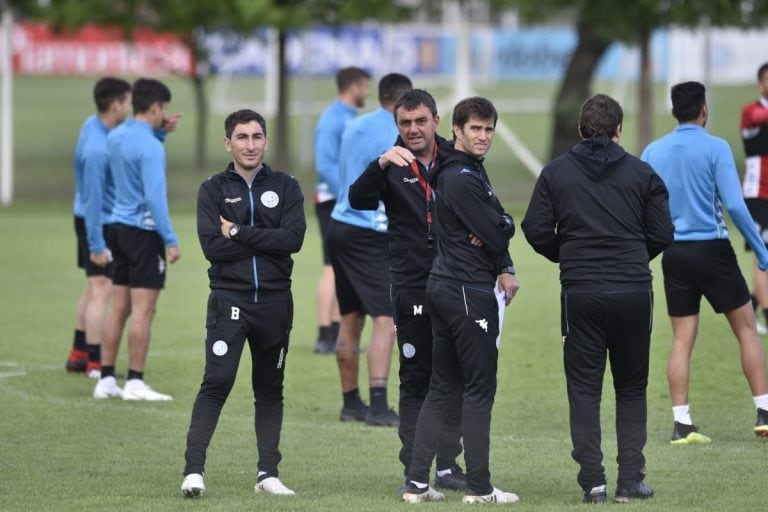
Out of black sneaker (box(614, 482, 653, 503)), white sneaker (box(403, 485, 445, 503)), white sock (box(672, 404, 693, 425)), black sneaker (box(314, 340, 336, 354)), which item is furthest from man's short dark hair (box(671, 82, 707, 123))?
black sneaker (box(314, 340, 336, 354))

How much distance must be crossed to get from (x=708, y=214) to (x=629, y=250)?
1.97 m

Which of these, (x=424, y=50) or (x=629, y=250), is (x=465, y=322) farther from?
(x=424, y=50)

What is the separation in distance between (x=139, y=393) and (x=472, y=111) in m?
4.74

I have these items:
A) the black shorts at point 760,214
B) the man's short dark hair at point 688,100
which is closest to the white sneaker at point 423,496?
the man's short dark hair at point 688,100

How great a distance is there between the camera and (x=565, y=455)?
915cm

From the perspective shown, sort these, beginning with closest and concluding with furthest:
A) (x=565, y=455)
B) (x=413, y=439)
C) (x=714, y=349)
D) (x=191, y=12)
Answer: (x=413, y=439)
(x=565, y=455)
(x=714, y=349)
(x=191, y=12)

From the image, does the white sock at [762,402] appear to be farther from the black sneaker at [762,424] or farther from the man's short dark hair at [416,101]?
the man's short dark hair at [416,101]

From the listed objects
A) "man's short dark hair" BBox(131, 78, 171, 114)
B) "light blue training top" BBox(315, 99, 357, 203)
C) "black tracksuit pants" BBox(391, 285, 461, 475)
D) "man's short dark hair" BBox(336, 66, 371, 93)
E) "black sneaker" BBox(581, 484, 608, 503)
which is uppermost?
"man's short dark hair" BBox(336, 66, 371, 93)

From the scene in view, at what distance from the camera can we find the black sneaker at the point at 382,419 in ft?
33.7

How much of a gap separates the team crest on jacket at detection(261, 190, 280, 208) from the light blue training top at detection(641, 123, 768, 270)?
2634 millimetres

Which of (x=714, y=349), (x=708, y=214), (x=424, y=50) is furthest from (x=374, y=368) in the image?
(x=424, y=50)

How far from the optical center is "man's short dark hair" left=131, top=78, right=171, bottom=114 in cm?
1092

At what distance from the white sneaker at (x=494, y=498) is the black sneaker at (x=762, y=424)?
250 centimetres

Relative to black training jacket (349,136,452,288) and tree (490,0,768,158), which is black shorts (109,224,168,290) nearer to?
black training jacket (349,136,452,288)
